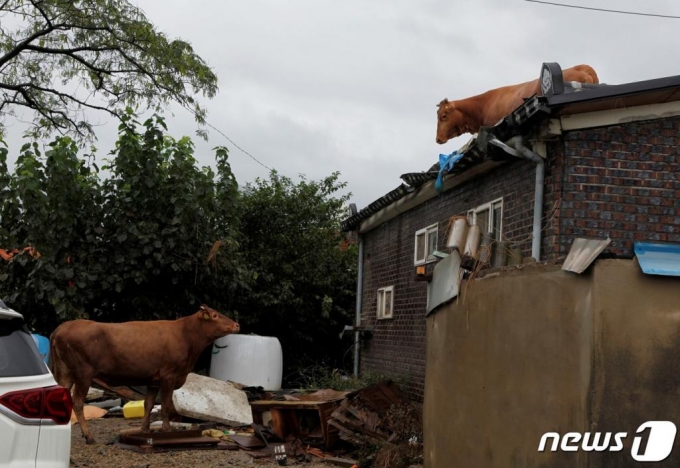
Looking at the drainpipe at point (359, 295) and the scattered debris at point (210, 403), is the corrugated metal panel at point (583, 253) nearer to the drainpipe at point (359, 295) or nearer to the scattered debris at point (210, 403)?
the scattered debris at point (210, 403)

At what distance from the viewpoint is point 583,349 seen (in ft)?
19.3

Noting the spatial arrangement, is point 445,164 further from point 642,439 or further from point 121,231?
point 121,231

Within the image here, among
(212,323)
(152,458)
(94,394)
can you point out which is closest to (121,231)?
(94,394)

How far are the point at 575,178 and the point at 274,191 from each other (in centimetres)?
1339

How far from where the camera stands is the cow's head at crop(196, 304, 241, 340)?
13.4 metres

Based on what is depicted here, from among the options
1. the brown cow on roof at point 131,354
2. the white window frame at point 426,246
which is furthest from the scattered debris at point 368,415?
the brown cow on roof at point 131,354

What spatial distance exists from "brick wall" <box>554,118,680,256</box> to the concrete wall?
229 cm

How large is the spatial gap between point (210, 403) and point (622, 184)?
7.48m

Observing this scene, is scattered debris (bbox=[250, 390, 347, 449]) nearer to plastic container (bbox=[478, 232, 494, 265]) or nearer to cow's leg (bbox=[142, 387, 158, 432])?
cow's leg (bbox=[142, 387, 158, 432])

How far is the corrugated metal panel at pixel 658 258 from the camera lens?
5750mm

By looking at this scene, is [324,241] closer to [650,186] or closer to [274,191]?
[274,191]

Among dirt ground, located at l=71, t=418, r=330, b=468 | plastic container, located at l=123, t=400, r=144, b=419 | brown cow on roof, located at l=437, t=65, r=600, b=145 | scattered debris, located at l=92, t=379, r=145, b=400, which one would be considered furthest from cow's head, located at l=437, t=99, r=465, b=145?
scattered debris, located at l=92, t=379, r=145, b=400

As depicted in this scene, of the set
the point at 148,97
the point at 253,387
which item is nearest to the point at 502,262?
the point at 253,387

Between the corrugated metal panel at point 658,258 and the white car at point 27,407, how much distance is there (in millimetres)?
3579
